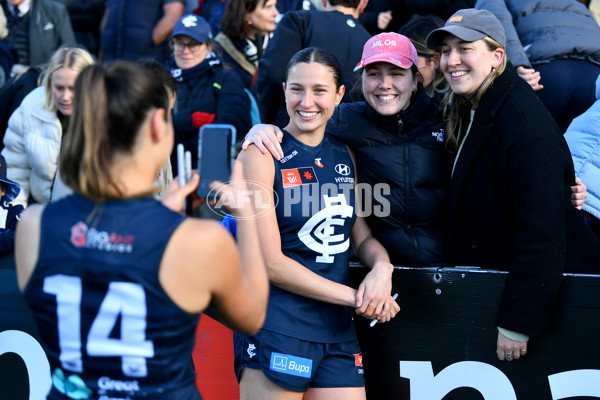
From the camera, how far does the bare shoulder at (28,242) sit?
2.23 metres

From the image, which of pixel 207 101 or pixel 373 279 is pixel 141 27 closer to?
pixel 207 101

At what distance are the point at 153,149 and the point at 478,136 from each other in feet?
6.29

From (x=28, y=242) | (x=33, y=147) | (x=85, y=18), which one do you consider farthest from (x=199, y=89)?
(x=28, y=242)

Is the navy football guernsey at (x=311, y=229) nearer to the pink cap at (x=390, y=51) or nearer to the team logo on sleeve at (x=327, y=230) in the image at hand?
the team logo on sleeve at (x=327, y=230)

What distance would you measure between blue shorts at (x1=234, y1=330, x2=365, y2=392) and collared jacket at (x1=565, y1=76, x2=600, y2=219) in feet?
5.71

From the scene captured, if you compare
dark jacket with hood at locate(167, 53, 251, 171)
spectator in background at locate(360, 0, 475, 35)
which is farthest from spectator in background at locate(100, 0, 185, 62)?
spectator in background at locate(360, 0, 475, 35)

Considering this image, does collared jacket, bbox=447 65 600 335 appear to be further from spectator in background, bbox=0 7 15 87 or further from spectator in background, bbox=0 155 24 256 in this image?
spectator in background, bbox=0 7 15 87

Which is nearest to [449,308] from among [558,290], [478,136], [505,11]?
[558,290]

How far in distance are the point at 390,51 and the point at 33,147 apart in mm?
3171

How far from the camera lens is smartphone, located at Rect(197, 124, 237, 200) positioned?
237cm

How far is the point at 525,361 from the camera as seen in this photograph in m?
3.60

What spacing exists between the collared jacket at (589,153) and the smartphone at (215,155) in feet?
8.59

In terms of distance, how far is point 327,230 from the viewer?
3.57m

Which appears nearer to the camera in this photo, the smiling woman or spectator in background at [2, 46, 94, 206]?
the smiling woman
